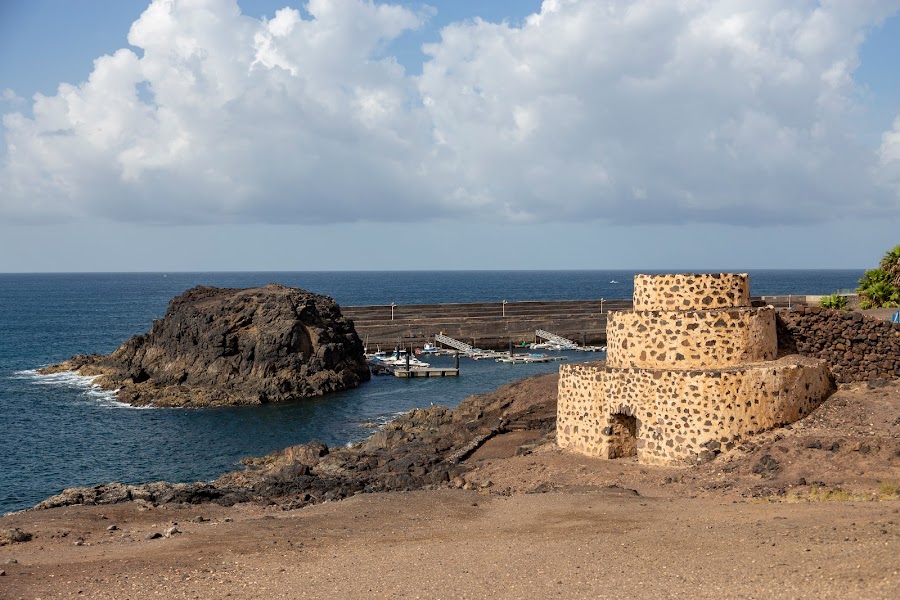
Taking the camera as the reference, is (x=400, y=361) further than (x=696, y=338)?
Yes

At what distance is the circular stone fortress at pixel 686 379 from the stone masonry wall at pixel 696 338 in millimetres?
24

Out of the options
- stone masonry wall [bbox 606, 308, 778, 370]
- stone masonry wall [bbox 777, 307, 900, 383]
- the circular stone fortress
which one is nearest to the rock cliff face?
the circular stone fortress

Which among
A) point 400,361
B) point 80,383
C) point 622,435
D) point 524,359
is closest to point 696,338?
point 622,435

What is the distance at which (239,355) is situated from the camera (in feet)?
185

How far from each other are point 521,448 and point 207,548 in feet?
39.0

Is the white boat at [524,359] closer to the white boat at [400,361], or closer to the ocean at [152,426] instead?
the ocean at [152,426]

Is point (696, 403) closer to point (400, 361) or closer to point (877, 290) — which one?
point (877, 290)

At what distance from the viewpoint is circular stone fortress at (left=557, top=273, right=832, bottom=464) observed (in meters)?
20.0

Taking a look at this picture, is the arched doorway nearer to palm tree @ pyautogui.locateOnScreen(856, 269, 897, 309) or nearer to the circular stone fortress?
the circular stone fortress

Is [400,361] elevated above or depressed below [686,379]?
below

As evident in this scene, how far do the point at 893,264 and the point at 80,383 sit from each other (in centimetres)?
4990

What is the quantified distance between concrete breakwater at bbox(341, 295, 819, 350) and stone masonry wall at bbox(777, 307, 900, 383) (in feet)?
177

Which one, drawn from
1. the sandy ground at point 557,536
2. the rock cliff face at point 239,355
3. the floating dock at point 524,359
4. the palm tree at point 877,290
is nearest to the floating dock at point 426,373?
the rock cliff face at point 239,355

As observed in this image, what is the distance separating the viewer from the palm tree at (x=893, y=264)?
1591 inches
